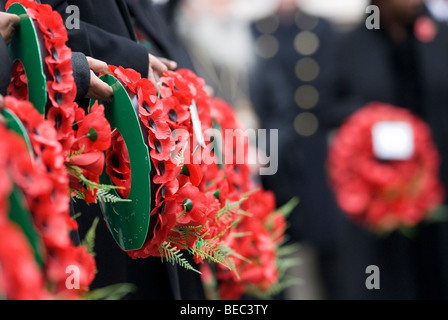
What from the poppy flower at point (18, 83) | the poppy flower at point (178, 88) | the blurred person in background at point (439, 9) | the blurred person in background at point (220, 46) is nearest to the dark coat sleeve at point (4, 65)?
the poppy flower at point (18, 83)

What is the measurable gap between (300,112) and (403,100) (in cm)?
81

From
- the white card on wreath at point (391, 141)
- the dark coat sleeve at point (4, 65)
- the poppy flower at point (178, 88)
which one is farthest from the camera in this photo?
the white card on wreath at point (391, 141)

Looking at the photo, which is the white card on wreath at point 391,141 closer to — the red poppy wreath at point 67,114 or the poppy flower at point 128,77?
the poppy flower at point 128,77

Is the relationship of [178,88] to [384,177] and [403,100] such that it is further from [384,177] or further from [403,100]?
[403,100]

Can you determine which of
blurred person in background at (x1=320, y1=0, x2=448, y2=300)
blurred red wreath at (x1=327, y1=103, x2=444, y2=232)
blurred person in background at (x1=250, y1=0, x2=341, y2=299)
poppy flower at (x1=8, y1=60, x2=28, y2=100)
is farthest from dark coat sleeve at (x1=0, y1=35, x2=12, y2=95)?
blurred person in background at (x1=320, y1=0, x2=448, y2=300)

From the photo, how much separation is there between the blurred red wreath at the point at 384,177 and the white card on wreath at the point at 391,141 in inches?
1.0

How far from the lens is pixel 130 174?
3.89 feet

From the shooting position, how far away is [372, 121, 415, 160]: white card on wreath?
319cm

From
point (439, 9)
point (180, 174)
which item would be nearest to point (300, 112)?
point (439, 9)

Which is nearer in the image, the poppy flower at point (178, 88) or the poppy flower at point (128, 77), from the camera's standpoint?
the poppy flower at point (128, 77)

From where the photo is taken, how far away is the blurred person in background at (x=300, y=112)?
12.7ft
